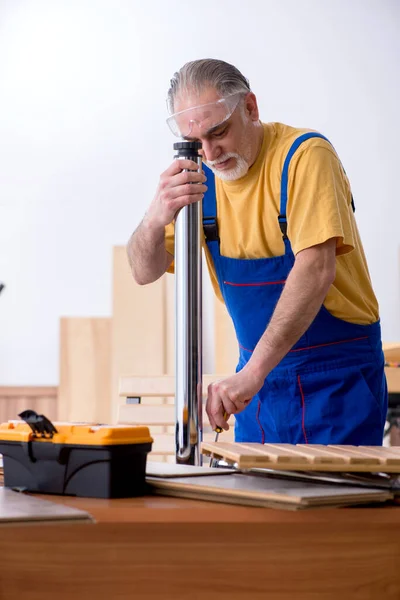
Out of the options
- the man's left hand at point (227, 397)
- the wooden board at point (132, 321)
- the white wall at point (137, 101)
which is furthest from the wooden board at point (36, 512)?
the white wall at point (137, 101)

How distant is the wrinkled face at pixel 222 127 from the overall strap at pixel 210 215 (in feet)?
0.27

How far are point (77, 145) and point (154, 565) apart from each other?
440 cm

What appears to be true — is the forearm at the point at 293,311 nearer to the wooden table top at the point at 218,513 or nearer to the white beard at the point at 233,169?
the white beard at the point at 233,169

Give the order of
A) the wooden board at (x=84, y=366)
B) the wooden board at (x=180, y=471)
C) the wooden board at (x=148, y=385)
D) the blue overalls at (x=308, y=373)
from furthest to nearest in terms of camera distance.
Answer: the wooden board at (x=84, y=366)
the wooden board at (x=148, y=385)
the blue overalls at (x=308, y=373)
the wooden board at (x=180, y=471)

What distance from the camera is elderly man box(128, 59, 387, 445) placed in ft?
6.24

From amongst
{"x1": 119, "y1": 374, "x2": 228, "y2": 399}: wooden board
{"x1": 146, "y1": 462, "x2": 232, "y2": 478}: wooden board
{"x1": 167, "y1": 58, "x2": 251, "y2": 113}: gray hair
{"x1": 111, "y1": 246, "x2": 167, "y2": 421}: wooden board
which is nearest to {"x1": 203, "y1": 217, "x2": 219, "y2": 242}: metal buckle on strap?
{"x1": 167, "y1": 58, "x2": 251, "y2": 113}: gray hair

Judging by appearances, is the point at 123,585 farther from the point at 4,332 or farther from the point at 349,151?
the point at 349,151

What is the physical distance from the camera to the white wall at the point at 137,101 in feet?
16.7

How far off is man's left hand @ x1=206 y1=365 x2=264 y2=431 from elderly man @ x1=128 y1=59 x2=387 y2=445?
0.11 m

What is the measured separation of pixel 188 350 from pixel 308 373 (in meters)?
0.70

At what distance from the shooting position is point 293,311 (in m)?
1.86

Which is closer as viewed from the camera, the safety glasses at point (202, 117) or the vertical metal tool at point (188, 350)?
the vertical metal tool at point (188, 350)

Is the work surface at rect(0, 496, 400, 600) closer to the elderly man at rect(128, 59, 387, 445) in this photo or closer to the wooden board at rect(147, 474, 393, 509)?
the wooden board at rect(147, 474, 393, 509)

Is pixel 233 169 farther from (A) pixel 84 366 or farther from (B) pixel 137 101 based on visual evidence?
(B) pixel 137 101
